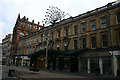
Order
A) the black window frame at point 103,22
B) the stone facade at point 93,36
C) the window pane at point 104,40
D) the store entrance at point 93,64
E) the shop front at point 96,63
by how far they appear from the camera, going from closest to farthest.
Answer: the shop front at point 96,63, the stone facade at point 93,36, the window pane at point 104,40, the store entrance at point 93,64, the black window frame at point 103,22

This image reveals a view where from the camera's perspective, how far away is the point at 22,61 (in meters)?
45.3

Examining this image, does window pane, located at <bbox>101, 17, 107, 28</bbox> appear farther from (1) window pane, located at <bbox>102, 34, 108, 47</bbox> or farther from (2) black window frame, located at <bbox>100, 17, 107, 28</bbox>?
(1) window pane, located at <bbox>102, 34, 108, 47</bbox>

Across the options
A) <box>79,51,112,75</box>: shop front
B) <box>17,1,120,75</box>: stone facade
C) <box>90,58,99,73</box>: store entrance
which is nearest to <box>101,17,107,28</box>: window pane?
<box>17,1,120,75</box>: stone facade

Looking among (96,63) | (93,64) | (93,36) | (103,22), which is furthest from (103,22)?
(93,64)

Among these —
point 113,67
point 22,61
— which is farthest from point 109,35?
point 22,61

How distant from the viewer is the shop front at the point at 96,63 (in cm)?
2001

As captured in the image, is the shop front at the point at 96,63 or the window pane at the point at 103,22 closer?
the shop front at the point at 96,63

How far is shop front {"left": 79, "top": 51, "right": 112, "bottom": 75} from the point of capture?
788 inches

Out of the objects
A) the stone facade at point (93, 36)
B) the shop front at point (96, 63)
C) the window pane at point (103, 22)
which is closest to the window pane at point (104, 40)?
the stone facade at point (93, 36)

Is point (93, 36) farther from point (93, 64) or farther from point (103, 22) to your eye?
point (93, 64)

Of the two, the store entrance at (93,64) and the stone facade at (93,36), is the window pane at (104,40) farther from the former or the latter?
the store entrance at (93,64)

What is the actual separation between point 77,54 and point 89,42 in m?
3.81

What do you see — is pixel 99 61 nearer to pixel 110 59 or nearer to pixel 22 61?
pixel 110 59

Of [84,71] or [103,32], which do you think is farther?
[84,71]
